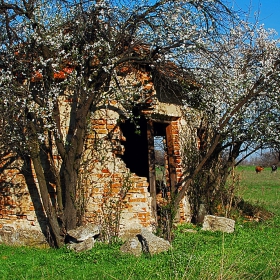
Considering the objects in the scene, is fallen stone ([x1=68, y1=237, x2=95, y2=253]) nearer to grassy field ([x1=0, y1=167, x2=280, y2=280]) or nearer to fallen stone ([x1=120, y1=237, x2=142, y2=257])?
grassy field ([x1=0, y1=167, x2=280, y2=280])

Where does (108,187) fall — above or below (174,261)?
above

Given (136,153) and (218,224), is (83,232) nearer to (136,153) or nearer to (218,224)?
(218,224)

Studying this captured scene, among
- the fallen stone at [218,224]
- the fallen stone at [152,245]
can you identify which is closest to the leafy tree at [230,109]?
the fallen stone at [218,224]

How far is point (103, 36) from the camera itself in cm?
766

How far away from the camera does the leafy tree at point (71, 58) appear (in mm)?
7652

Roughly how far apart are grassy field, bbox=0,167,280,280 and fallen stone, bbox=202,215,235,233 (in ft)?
0.65

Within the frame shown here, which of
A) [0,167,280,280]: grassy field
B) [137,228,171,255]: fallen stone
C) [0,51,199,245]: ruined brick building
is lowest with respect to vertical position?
[0,167,280,280]: grassy field

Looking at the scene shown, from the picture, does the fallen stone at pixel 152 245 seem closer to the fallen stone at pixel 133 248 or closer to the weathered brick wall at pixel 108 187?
the fallen stone at pixel 133 248

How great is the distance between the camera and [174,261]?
20.2ft

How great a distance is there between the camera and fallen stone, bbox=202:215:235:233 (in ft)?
29.2

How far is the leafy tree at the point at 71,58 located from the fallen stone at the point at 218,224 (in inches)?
114

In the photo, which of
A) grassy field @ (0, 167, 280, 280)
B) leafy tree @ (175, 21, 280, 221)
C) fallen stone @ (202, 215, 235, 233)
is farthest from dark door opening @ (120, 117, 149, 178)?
grassy field @ (0, 167, 280, 280)

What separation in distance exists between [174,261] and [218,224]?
307cm

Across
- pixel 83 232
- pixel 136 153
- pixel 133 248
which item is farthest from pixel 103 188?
pixel 136 153
